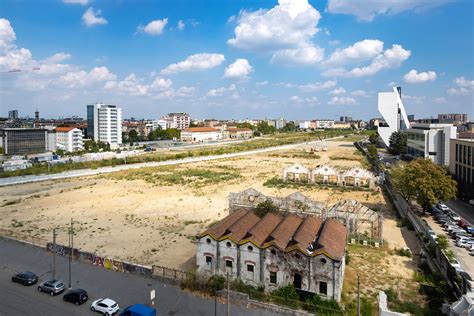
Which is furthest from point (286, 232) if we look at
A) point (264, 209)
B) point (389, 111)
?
point (389, 111)

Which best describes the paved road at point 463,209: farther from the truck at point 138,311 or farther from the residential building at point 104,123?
the residential building at point 104,123

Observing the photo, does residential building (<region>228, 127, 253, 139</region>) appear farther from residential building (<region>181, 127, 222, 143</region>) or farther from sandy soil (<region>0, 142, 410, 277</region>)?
sandy soil (<region>0, 142, 410, 277</region>)

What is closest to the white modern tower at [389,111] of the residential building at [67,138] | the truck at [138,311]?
the residential building at [67,138]

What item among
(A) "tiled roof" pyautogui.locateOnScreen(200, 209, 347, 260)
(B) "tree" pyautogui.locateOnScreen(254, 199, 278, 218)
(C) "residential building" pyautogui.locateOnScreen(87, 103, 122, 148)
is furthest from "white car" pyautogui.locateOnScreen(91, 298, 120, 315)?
(C) "residential building" pyautogui.locateOnScreen(87, 103, 122, 148)

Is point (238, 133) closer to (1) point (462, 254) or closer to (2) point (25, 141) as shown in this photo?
(2) point (25, 141)

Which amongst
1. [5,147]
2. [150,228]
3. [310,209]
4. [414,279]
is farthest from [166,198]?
[5,147]
